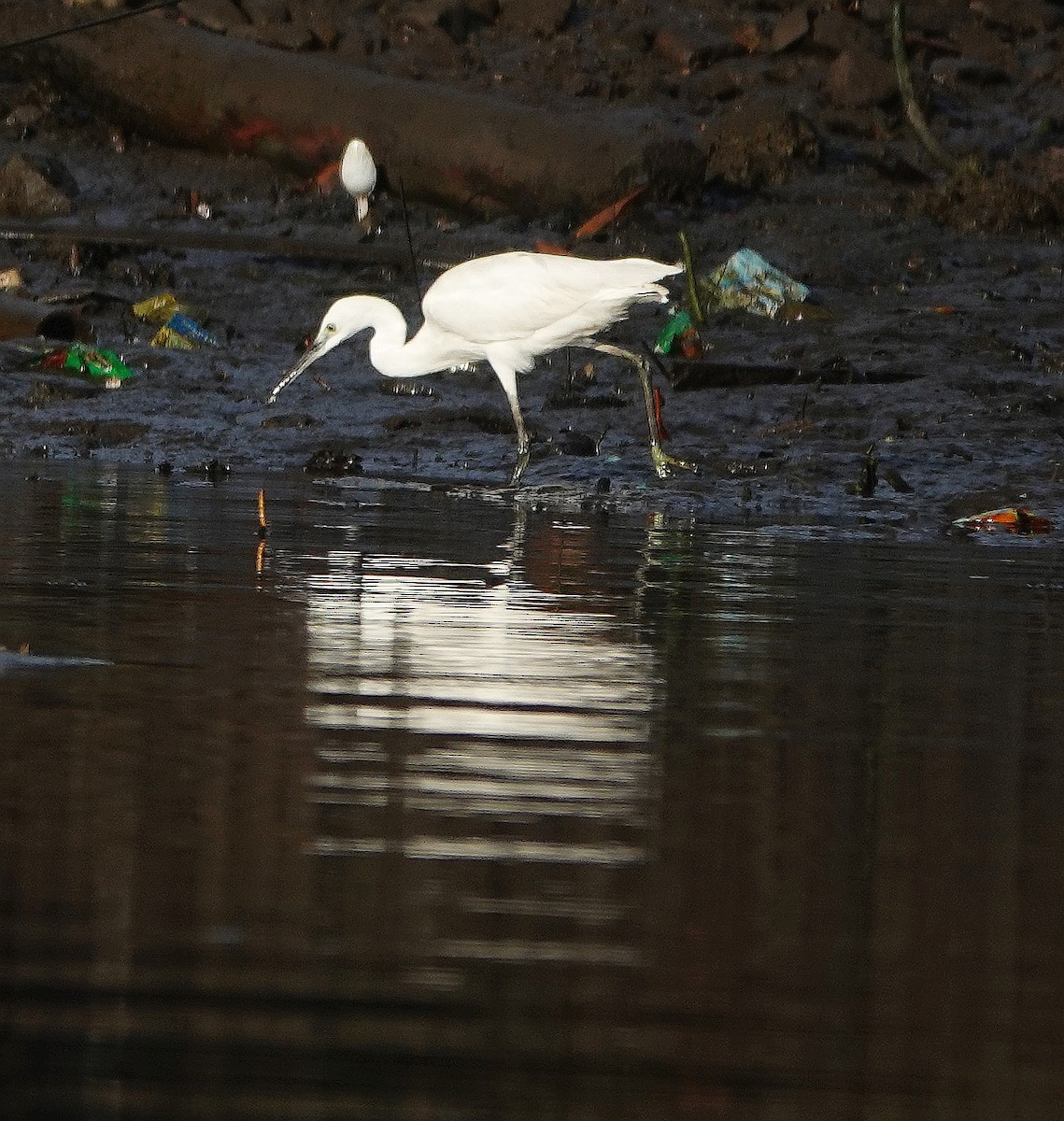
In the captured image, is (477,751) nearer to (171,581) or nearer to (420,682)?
(420,682)

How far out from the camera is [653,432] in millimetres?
11375

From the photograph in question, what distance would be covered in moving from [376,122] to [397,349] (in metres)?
4.88

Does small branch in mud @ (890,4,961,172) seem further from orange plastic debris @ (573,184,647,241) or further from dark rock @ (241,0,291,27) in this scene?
dark rock @ (241,0,291,27)

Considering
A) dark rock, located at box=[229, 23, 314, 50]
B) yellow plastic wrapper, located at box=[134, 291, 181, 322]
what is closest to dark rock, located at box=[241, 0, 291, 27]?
dark rock, located at box=[229, 23, 314, 50]

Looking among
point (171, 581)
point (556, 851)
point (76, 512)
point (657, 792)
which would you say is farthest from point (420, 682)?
point (76, 512)

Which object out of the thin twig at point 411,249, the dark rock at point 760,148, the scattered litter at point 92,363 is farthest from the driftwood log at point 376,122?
the scattered litter at point 92,363

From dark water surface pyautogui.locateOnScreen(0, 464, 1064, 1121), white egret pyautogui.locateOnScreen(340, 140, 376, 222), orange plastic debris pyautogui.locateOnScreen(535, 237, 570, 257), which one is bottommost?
dark water surface pyautogui.locateOnScreen(0, 464, 1064, 1121)

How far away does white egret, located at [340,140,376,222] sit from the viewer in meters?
16.0

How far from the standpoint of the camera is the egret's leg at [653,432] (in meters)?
11.1

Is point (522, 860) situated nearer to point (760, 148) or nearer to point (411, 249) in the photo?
point (411, 249)

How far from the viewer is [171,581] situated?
254 inches

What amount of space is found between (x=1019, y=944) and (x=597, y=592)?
380cm

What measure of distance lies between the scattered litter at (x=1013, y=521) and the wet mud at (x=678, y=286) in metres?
0.17

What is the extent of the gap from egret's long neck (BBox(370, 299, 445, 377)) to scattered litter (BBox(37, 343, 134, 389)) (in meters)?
→ 2.14
